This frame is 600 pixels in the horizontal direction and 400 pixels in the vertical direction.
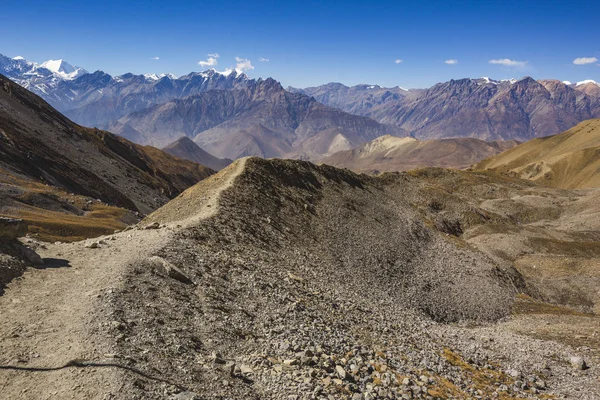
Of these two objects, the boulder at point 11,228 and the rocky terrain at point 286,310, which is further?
the boulder at point 11,228

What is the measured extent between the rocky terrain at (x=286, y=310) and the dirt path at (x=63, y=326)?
0.07m

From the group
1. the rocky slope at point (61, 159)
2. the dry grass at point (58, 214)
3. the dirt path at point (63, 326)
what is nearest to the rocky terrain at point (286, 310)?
the dirt path at point (63, 326)

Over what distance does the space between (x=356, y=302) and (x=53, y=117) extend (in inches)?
6672

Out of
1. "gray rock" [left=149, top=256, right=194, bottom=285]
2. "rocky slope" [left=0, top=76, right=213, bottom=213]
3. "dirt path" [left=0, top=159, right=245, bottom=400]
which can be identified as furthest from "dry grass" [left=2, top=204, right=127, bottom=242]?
"gray rock" [left=149, top=256, right=194, bottom=285]

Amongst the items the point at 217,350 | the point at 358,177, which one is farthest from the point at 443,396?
the point at 358,177

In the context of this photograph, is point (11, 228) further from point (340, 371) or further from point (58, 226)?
point (58, 226)

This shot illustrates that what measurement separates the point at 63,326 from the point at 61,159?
122648 mm

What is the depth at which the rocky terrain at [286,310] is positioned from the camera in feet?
51.8

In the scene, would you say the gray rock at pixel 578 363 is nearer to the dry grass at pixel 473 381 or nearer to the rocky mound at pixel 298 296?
the dry grass at pixel 473 381

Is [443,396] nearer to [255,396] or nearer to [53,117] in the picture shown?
[255,396]

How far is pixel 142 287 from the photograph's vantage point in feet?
69.7

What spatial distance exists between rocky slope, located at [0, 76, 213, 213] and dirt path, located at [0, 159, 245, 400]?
75.6 m

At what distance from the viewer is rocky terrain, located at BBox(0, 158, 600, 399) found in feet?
51.8

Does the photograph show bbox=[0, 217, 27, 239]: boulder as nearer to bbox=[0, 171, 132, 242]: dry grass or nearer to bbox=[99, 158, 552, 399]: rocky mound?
bbox=[99, 158, 552, 399]: rocky mound
